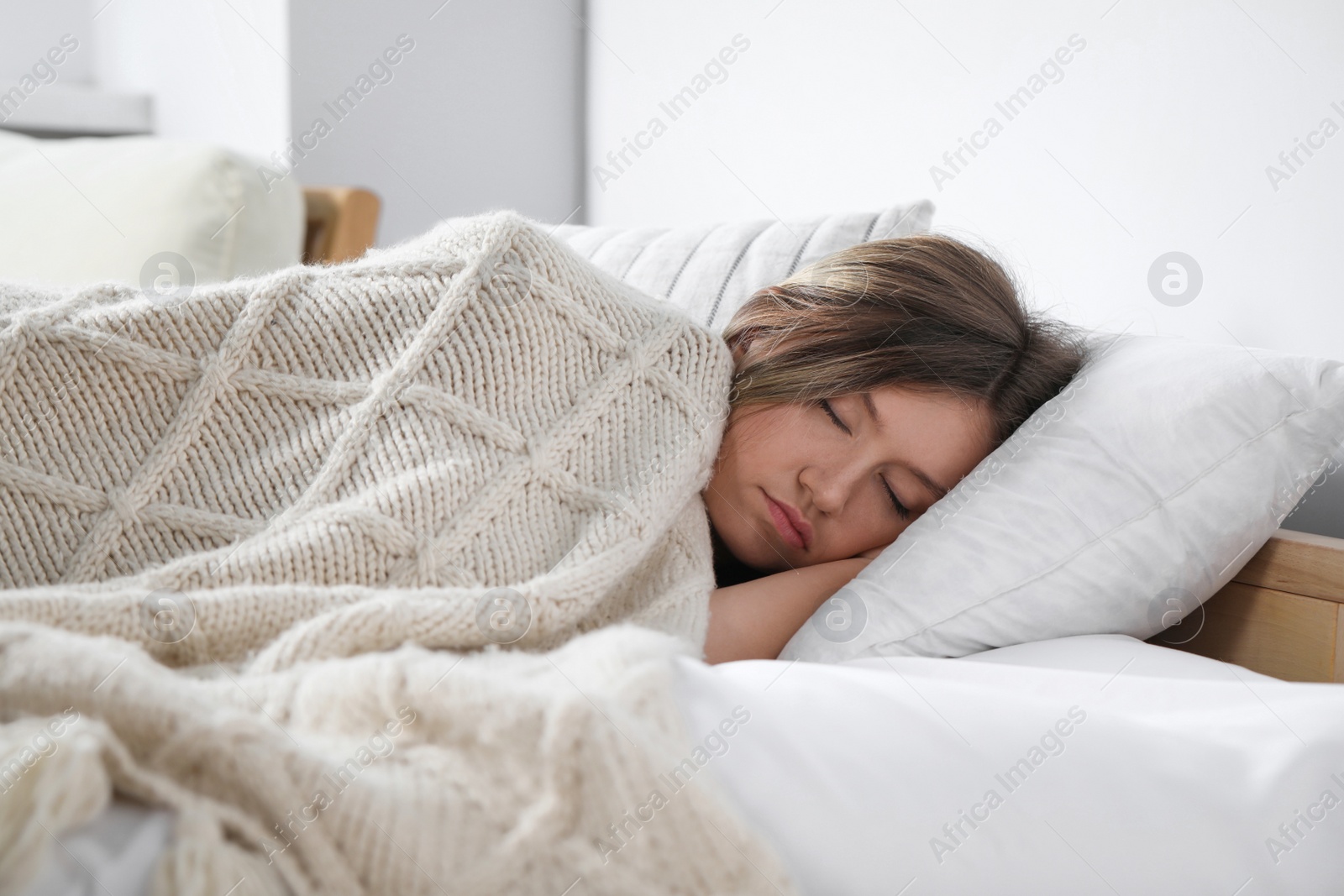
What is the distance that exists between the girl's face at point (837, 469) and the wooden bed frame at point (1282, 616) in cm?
27

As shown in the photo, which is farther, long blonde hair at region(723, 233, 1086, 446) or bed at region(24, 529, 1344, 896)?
long blonde hair at region(723, 233, 1086, 446)

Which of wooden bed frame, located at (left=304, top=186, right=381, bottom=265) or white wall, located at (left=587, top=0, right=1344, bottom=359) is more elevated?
white wall, located at (left=587, top=0, right=1344, bottom=359)

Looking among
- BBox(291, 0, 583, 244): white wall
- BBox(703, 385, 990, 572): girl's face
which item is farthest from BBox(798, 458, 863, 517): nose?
BBox(291, 0, 583, 244): white wall

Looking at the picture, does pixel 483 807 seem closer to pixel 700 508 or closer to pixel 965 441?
pixel 700 508

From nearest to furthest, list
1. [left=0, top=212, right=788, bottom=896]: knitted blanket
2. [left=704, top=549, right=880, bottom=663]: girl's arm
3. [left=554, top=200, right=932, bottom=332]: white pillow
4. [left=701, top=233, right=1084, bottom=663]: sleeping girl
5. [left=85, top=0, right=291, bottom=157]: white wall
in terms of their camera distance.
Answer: [left=0, top=212, right=788, bottom=896]: knitted blanket < [left=704, top=549, right=880, bottom=663]: girl's arm < [left=701, top=233, right=1084, bottom=663]: sleeping girl < [left=554, top=200, right=932, bottom=332]: white pillow < [left=85, top=0, right=291, bottom=157]: white wall

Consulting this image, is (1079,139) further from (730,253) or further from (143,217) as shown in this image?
(143,217)

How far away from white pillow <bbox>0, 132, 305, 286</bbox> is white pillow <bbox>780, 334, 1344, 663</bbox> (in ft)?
3.67

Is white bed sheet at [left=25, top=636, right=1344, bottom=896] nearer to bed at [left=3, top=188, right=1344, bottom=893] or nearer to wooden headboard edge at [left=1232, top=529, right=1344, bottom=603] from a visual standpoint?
bed at [left=3, top=188, right=1344, bottom=893]

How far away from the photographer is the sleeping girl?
2.97 ft

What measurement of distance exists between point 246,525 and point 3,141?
1.42 m

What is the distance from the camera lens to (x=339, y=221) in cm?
167

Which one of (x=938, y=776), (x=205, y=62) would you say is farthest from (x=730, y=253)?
(x=205, y=62)

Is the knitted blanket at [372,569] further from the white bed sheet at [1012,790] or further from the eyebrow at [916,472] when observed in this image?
the eyebrow at [916,472]

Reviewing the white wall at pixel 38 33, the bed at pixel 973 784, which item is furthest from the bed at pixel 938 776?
the white wall at pixel 38 33
